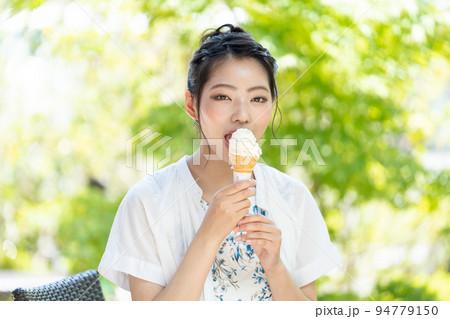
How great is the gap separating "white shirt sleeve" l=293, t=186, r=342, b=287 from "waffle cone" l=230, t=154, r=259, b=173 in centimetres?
22

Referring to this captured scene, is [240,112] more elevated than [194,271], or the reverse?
[240,112]

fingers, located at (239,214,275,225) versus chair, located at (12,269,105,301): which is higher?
fingers, located at (239,214,275,225)

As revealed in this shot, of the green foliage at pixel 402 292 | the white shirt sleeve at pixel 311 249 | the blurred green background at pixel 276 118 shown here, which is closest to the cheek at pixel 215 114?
the white shirt sleeve at pixel 311 249

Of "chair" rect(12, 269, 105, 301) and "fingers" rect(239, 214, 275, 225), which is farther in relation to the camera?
"chair" rect(12, 269, 105, 301)

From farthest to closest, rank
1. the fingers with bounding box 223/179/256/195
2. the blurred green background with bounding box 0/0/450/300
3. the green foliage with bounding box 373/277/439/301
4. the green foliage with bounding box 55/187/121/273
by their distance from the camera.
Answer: the green foliage with bounding box 55/187/121/273
the green foliage with bounding box 373/277/439/301
the blurred green background with bounding box 0/0/450/300
the fingers with bounding box 223/179/256/195

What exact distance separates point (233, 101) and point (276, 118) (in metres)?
1.31

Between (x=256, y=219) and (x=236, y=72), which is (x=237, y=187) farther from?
(x=236, y=72)

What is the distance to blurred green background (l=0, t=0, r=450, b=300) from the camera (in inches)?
82.4

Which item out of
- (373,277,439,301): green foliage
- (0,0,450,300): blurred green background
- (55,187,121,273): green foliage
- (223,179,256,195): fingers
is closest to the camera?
(223,179,256,195): fingers

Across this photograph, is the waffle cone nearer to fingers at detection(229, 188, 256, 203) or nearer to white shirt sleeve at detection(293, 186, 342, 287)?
fingers at detection(229, 188, 256, 203)

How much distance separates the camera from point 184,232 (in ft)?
3.16

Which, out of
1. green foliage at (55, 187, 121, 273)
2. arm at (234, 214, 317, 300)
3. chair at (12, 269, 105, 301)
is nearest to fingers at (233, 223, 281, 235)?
arm at (234, 214, 317, 300)

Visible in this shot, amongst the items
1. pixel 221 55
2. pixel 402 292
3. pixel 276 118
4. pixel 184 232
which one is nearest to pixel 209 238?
pixel 184 232

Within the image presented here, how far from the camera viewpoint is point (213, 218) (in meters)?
0.83
